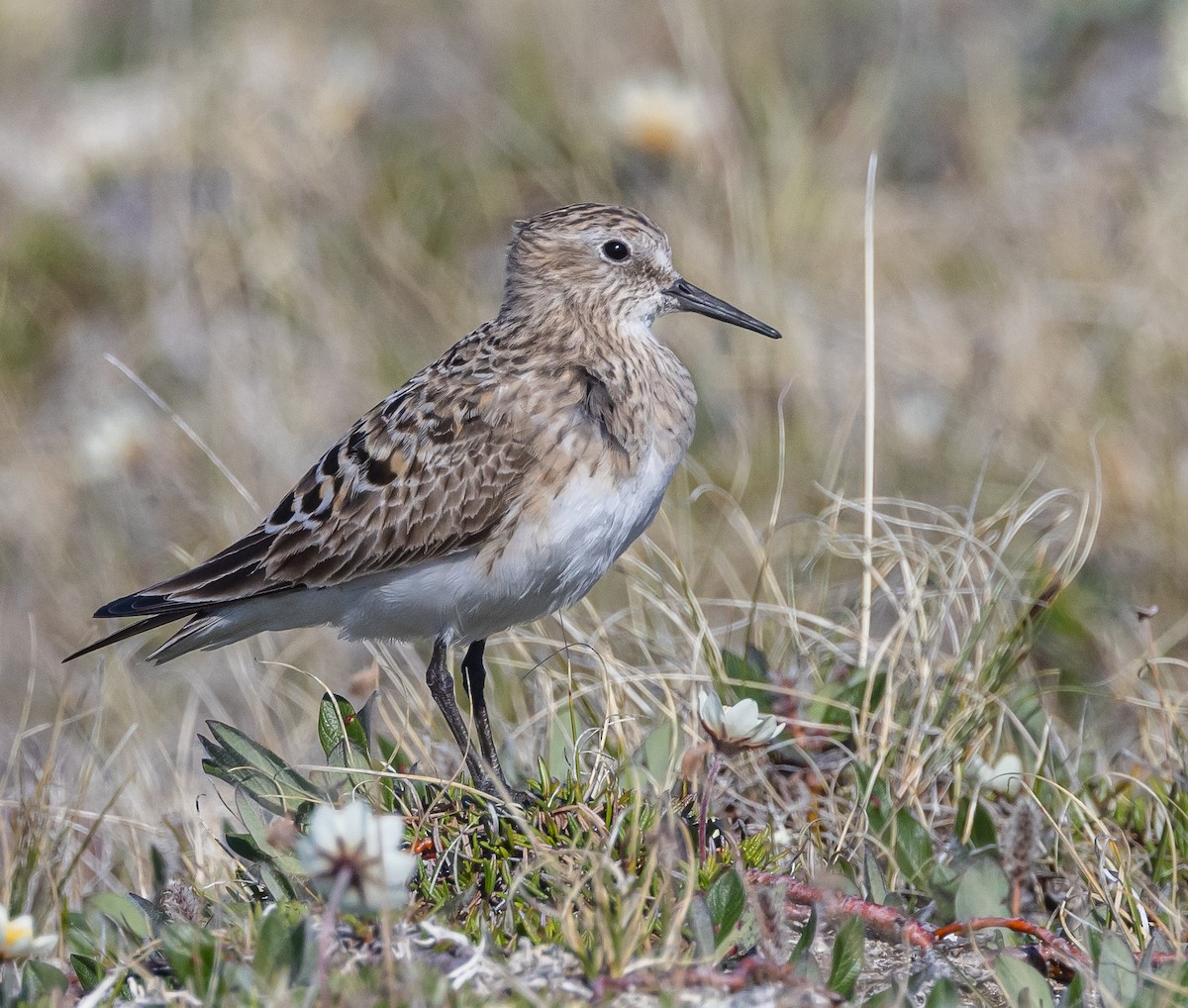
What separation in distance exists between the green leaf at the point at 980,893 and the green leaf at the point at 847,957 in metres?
0.48

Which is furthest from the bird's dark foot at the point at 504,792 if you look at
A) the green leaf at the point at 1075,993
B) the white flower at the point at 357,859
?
the green leaf at the point at 1075,993

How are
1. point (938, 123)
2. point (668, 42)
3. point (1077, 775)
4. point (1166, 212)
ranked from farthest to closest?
point (668, 42) → point (938, 123) → point (1166, 212) → point (1077, 775)

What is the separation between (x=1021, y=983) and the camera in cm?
282

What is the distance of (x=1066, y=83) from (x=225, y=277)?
4487 millimetres

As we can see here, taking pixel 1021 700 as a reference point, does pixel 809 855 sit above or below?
above

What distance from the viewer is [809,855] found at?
3447mm

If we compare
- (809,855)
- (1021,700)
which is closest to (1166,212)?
(1021,700)

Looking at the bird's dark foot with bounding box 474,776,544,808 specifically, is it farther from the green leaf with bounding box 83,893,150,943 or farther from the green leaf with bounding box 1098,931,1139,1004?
the green leaf with bounding box 1098,931,1139,1004

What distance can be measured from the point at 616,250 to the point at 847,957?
211cm

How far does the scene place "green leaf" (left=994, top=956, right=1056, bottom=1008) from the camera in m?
2.81

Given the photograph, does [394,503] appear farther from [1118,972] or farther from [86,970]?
[1118,972]

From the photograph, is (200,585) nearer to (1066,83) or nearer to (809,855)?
(809,855)

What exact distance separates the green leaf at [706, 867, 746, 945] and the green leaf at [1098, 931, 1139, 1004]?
2.04 feet

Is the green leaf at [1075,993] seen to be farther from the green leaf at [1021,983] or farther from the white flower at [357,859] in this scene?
the white flower at [357,859]
